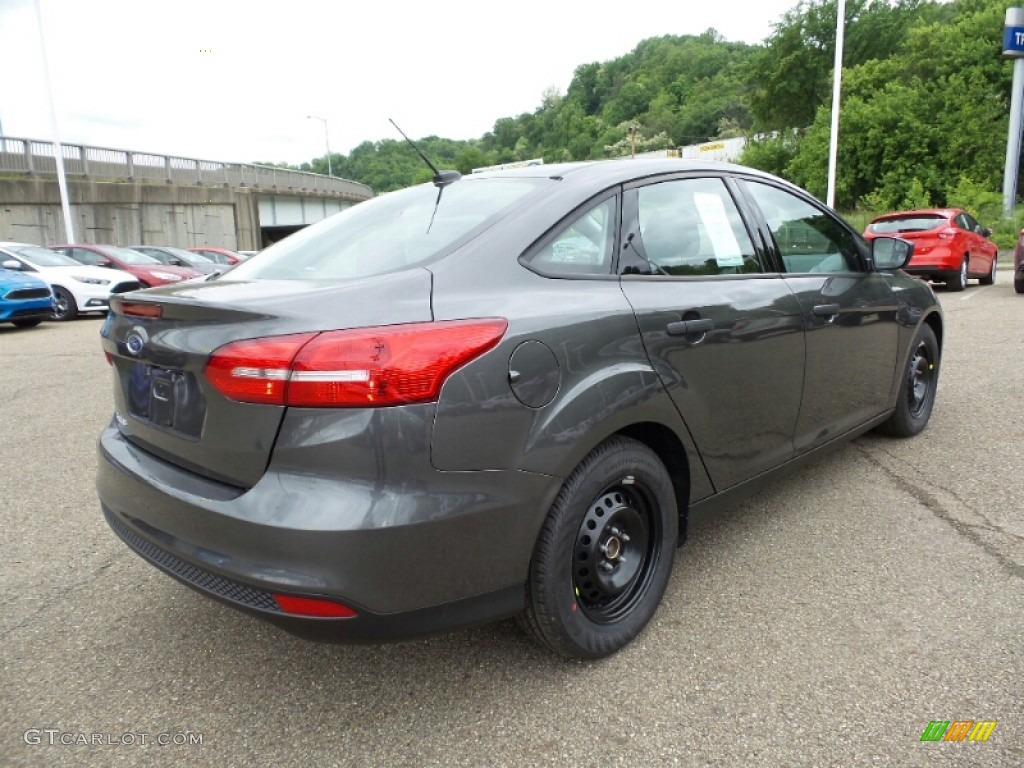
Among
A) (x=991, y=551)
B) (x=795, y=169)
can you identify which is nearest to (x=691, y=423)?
(x=991, y=551)

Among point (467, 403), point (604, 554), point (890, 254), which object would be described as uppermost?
point (890, 254)

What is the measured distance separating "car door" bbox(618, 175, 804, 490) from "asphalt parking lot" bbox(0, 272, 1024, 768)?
0.53m

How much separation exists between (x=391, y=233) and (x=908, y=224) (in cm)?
1320

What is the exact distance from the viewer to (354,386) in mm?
1723

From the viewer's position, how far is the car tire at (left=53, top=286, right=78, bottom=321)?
13.6 meters

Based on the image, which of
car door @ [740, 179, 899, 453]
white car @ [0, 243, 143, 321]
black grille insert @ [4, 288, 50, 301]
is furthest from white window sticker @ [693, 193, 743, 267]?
white car @ [0, 243, 143, 321]

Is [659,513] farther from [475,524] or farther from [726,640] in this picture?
[475,524]

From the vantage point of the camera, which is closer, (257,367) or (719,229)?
(257,367)

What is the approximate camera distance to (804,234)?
3.42 m

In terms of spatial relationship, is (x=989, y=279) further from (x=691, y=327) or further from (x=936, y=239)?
(x=691, y=327)

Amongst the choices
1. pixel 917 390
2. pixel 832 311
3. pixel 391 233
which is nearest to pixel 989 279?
pixel 917 390

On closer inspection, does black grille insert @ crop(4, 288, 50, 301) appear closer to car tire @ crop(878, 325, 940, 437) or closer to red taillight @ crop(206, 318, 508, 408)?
red taillight @ crop(206, 318, 508, 408)

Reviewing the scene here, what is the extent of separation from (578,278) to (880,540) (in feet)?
6.27

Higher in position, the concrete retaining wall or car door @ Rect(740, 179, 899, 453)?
the concrete retaining wall
